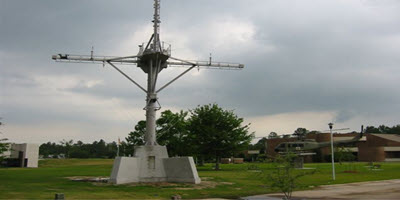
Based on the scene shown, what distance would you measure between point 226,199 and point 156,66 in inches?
502

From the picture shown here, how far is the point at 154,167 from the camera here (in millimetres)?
24453

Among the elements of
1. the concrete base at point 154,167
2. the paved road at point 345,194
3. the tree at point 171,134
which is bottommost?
the paved road at point 345,194

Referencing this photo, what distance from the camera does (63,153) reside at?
492 ft

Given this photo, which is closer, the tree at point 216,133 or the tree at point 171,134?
the tree at point 216,133

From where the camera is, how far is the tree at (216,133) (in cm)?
4475

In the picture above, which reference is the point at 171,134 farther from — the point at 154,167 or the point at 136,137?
the point at 154,167

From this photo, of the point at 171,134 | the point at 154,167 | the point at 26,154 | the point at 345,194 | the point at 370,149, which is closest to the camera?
the point at 345,194

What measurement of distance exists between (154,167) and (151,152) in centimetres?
109

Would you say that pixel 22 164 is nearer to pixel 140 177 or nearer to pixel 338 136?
pixel 140 177

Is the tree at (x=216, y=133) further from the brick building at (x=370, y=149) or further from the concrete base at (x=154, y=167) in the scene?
the brick building at (x=370, y=149)

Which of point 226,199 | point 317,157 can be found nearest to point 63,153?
point 317,157

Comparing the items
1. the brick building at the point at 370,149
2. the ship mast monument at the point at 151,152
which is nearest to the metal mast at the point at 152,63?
the ship mast monument at the point at 151,152

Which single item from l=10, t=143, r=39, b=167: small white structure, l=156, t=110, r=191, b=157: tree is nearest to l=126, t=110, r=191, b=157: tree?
l=156, t=110, r=191, b=157: tree

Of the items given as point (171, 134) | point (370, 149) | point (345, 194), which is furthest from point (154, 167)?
point (370, 149)
